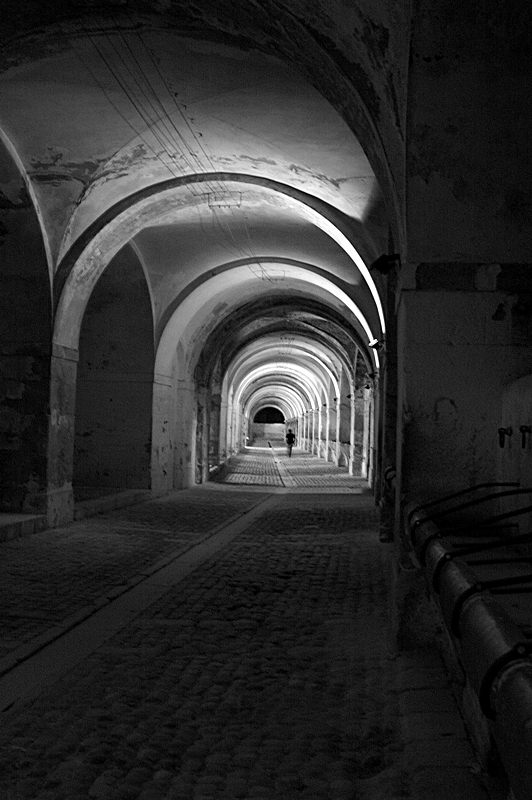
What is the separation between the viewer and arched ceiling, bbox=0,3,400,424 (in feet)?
25.4

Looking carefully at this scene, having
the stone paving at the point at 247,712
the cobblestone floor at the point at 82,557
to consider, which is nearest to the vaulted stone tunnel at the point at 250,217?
the stone paving at the point at 247,712

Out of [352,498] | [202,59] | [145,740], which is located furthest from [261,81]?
[352,498]

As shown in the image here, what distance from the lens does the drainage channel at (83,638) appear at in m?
4.49

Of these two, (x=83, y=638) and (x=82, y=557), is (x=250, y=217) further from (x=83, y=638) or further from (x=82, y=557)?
(x=83, y=638)

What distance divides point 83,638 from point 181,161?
270 inches

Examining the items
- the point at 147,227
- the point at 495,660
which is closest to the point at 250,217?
the point at 147,227

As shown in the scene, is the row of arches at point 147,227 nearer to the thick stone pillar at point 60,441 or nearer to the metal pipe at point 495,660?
the thick stone pillar at point 60,441

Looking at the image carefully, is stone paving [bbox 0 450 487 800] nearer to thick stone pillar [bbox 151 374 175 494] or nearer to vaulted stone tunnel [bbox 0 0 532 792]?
vaulted stone tunnel [bbox 0 0 532 792]

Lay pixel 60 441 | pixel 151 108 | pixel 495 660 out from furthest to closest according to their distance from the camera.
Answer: pixel 60 441
pixel 151 108
pixel 495 660

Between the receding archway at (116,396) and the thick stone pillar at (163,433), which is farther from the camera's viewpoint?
the thick stone pillar at (163,433)

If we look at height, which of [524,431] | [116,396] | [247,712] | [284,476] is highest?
[116,396]

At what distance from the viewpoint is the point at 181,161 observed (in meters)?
10.8

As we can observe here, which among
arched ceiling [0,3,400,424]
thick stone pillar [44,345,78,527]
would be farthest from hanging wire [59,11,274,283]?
thick stone pillar [44,345,78,527]

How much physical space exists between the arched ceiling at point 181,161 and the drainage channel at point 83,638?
12.6 ft
